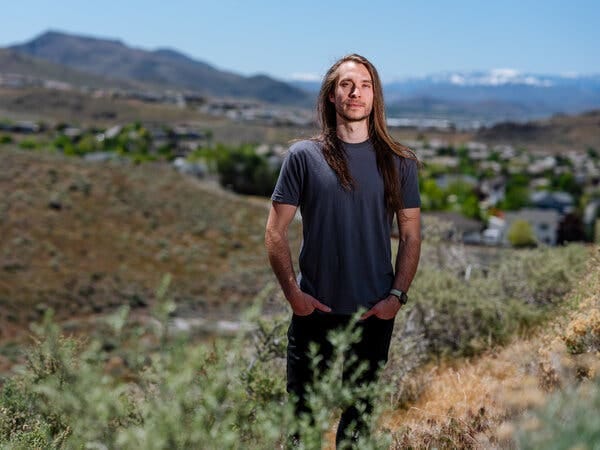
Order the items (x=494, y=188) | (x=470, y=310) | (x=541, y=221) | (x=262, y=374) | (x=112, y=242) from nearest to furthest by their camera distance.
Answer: (x=262, y=374) → (x=470, y=310) → (x=112, y=242) → (x=541, y=221) → (x=494, y=188)

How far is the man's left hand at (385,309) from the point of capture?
112 inches

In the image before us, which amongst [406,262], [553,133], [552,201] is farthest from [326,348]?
[553,133]

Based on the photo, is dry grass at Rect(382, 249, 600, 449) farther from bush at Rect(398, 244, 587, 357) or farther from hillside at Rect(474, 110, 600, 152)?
hillside at Rect(474, 110, 600, 152)

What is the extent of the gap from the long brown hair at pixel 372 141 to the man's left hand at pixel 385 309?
14.3 inches

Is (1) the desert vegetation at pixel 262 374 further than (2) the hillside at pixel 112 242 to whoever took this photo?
No

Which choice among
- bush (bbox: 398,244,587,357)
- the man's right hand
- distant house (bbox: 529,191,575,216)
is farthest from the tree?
the man's right hand

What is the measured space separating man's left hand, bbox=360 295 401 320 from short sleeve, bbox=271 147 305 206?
1.69 feet

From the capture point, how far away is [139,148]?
86.1m

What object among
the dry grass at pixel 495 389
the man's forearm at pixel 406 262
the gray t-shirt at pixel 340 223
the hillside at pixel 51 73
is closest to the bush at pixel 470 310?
the dry grass at pixel 495 389

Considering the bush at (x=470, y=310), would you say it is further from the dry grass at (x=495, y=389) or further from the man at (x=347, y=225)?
the man at (x=347, y=225)

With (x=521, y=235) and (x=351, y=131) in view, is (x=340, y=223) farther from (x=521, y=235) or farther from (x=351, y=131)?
(x=521, y=235)

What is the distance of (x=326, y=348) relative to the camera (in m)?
2.93

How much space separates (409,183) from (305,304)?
25.6 inches

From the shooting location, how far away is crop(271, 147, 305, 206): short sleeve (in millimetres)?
2822
